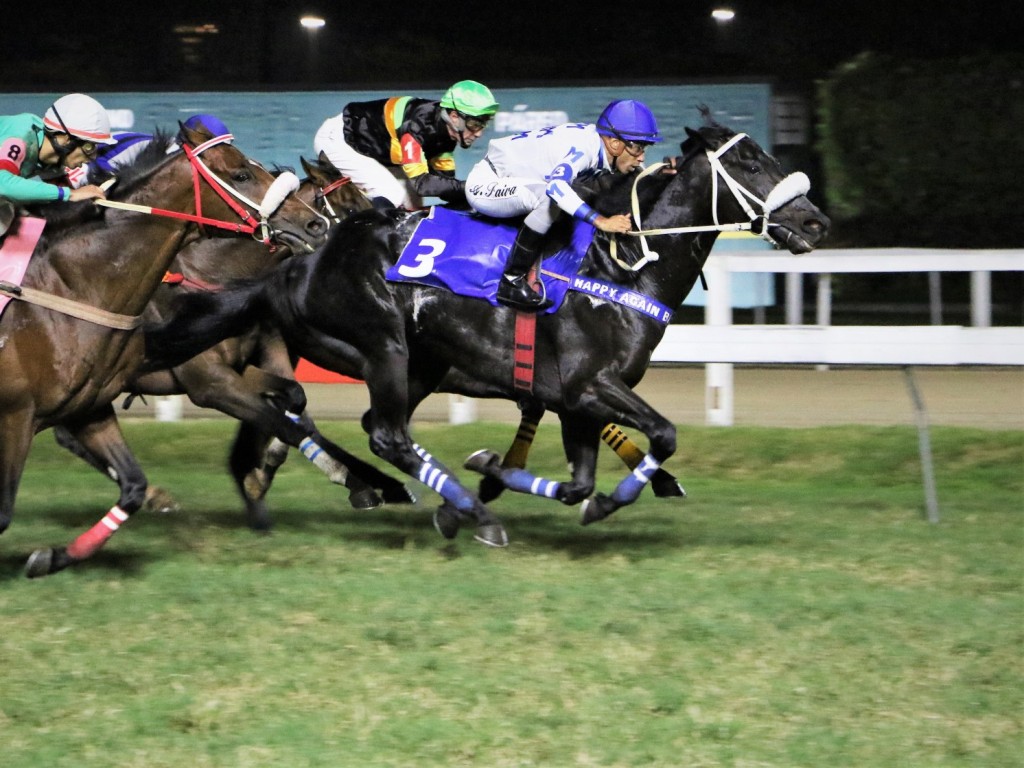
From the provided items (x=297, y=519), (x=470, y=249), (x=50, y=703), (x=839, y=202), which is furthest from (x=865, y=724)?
(x=839, y=202)

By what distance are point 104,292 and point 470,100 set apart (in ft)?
6.06

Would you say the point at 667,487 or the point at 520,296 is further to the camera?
the point at 667,487

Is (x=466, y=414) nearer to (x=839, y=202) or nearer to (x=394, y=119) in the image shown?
(x=394, y=119)

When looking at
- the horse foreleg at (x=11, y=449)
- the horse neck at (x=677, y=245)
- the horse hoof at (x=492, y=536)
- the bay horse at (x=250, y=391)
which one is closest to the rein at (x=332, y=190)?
the bay horse at (x=250, y=391)

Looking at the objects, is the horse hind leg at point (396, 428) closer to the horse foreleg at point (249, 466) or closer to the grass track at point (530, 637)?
the grass track at point (530, 637)

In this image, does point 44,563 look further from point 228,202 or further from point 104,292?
point 228,202

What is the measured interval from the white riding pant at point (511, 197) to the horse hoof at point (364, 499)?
1.38 metres

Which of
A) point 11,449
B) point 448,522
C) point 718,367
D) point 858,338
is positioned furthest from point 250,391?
point 718,367

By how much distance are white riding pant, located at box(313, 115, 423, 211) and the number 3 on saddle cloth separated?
2.20 metres

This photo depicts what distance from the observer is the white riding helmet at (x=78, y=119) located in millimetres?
5613

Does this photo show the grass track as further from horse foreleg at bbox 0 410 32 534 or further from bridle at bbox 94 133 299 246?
bridle at bbox 94 133 299 246

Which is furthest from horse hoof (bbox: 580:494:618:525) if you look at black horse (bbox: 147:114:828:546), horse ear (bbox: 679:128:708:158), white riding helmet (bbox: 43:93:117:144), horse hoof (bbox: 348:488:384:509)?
white riding helmet (bbox: 43:93:117:144)

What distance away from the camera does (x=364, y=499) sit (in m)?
6.65

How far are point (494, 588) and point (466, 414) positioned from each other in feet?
12.6
